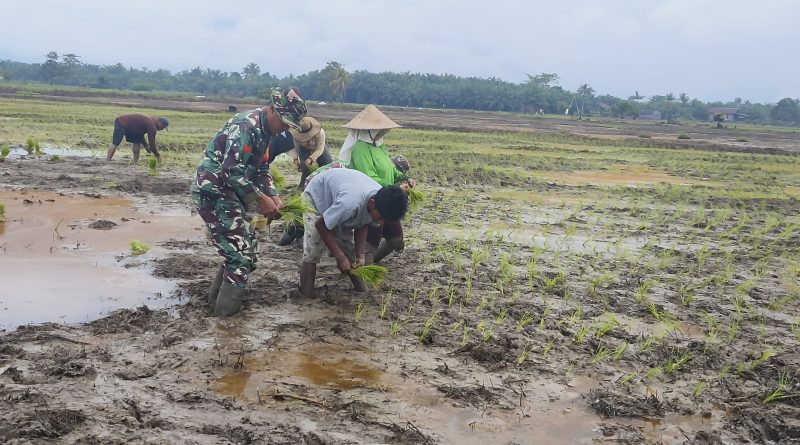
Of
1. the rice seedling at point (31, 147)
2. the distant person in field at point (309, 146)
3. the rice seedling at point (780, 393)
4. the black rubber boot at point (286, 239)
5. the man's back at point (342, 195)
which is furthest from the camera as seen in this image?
the rice seedling at point (31, 147)

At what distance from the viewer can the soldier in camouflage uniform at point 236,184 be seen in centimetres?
434

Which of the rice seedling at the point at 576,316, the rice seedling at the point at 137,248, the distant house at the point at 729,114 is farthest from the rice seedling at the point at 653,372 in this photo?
the distant house at the point at 729,114

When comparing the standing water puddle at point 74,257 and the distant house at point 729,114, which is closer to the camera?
the standing water puddle at point 74,257

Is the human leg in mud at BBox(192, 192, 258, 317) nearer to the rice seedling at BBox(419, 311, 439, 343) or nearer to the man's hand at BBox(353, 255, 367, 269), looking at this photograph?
the man's hand at BBox(353, 255, 367, 269)

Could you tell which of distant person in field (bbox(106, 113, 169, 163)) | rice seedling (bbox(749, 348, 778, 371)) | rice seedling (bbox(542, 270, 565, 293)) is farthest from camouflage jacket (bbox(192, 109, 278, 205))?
distant person in field (bbox(106, 113, 169, 163))

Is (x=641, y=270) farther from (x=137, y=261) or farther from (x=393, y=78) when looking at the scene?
(x=393, y=78)

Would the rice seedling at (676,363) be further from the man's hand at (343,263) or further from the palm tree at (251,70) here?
the palm tree at (251,70)

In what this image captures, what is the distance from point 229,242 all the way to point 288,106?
1.00 metres

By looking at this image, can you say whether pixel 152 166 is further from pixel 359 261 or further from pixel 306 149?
pixel 359 261

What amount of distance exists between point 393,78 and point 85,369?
94.5 metres

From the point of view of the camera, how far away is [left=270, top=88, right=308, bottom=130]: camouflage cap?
434 centimetres

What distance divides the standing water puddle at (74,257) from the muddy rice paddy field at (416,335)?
0.09ft

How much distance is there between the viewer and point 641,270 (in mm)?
6559

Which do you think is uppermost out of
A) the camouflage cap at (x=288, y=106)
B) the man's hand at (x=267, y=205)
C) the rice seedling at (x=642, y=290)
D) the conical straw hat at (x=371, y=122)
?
the camouflage cap at (x=288, y=106)
